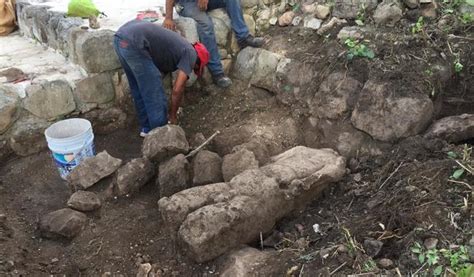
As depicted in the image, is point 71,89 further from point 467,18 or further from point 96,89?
point 467,18

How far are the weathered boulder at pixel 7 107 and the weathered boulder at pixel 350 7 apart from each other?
10.6 ft

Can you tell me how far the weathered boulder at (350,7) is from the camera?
179 inches

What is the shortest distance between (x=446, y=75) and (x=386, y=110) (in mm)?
623

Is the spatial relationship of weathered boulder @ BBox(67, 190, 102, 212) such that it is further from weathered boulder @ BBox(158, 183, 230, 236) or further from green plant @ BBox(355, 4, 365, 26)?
green plant @ BBox(355, 4, 365, 26)

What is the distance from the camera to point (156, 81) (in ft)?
13.9

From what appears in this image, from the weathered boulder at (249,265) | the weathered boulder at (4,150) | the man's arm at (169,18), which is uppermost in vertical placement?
the man's arm at (169,18)

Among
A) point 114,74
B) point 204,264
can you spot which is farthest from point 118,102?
point 204,264

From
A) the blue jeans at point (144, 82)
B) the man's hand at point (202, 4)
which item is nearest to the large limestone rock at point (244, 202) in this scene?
the blue jeans at point (144, 82)

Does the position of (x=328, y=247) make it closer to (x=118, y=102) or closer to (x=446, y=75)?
→ (x=446, y=75)

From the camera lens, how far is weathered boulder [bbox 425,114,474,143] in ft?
11.5

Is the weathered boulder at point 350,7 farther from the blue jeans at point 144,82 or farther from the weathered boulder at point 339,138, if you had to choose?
the blue jeans at point 144,82

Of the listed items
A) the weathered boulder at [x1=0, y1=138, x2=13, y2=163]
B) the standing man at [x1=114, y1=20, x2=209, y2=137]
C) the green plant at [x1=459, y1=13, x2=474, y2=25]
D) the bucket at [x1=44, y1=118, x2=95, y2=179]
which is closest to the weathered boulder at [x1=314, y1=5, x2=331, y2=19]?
the green plant at [x1=459, y1=13, x2=474, y2=25]

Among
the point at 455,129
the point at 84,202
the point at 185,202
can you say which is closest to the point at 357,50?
the point at 455,129

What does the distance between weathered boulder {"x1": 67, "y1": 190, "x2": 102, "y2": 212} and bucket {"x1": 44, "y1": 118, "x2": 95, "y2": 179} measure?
402 mm
